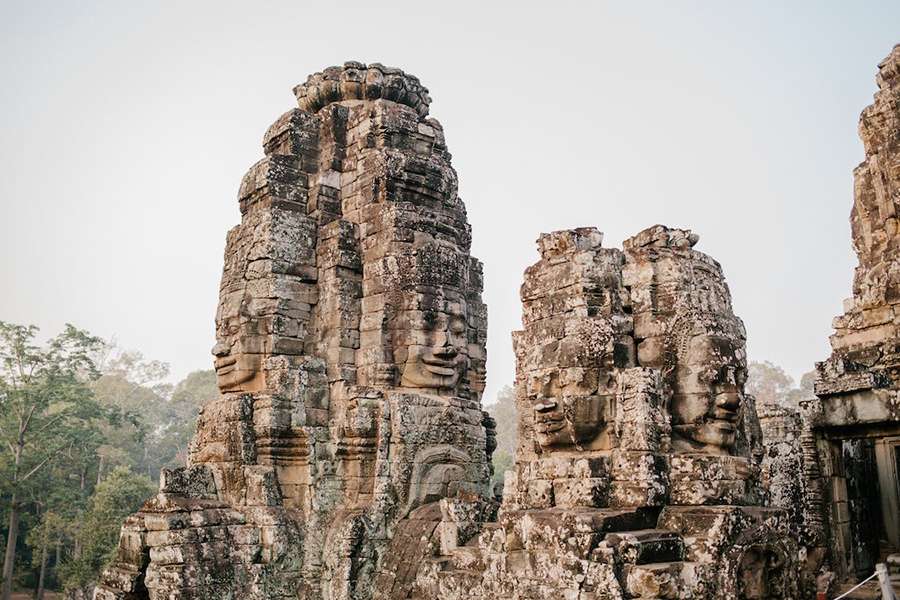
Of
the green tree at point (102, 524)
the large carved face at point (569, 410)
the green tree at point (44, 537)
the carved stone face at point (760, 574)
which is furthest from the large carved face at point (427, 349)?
the green tree at point (44, 537)

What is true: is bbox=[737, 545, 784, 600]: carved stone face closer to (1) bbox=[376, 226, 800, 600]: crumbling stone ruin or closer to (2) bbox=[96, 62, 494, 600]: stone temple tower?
(1) bbox=[376, 226, 800, 600]: crumbling stone ruin

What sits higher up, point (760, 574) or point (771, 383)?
point (771, 383)

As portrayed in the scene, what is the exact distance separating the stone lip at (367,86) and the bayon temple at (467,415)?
1.6 inches

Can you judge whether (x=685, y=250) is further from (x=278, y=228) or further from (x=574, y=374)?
(x=278, y=228)

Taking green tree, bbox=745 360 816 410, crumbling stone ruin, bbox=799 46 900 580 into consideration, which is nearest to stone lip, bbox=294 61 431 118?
crumbling stone ruin, bbox=799 46 900 580

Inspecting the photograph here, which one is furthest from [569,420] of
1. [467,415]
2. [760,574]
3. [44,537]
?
[44,537]

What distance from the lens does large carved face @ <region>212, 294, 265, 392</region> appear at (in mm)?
10625

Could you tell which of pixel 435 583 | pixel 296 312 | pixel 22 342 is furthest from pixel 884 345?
pixel 22 342

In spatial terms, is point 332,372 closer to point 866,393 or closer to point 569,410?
point 569,410

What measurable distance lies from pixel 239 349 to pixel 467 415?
Result: 3.02 metres

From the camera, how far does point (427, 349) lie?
10539 mm

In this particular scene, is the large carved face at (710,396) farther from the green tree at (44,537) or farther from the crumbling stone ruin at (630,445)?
the green tree at (44,537)

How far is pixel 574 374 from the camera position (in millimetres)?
6961

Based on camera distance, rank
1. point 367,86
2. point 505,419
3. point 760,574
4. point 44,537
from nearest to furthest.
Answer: point 760,574 < point 367,86 < point 44,537 < point 505,419
